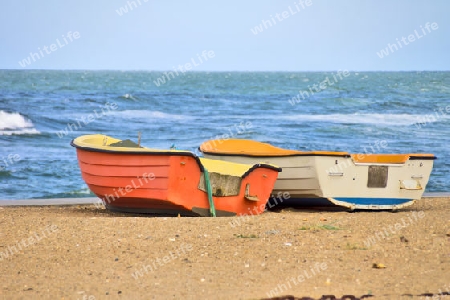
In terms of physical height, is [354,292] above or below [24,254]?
below

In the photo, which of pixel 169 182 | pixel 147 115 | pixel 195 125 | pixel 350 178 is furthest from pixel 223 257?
pixel 147 115

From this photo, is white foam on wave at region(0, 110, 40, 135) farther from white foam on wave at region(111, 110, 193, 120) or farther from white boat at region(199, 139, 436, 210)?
white boat at region(199, 139, 436, 210)

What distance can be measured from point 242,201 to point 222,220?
116cm

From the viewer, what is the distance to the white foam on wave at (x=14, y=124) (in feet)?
80.5

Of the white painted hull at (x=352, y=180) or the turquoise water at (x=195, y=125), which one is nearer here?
the white painted hull at (x=352, y=180)

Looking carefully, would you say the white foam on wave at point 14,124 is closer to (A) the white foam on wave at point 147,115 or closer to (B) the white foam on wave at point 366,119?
(A) the white foam on wave at point 147,115

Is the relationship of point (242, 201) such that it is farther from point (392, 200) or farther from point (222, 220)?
point (392, 200)

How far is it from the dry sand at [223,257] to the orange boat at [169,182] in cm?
69

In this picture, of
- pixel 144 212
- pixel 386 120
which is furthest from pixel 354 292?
pixel 386 120

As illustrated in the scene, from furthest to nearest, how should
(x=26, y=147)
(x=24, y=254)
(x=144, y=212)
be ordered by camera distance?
(x=26, y=147) → (x=144, y=212) → (x=24, y=254)

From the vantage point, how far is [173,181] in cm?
910

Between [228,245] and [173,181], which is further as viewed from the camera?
[173,181]

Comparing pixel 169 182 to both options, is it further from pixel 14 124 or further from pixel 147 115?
pixel 147 115

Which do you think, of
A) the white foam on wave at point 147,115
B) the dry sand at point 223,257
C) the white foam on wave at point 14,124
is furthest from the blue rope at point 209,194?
the white foam on wave at point 147,115
